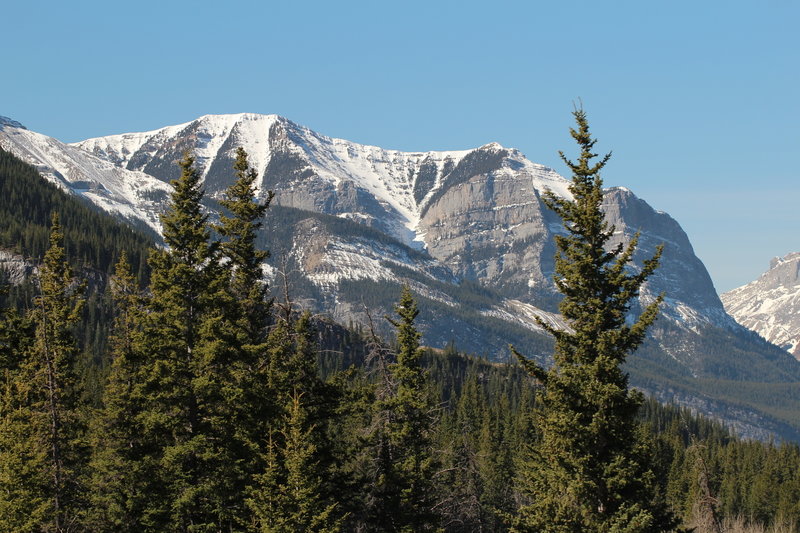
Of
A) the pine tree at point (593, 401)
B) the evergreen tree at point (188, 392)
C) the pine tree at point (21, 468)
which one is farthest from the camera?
the pine tree at point (21, 468)

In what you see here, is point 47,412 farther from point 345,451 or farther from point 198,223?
point 345,451

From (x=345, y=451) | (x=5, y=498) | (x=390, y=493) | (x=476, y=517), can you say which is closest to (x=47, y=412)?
(x=5, y=498)

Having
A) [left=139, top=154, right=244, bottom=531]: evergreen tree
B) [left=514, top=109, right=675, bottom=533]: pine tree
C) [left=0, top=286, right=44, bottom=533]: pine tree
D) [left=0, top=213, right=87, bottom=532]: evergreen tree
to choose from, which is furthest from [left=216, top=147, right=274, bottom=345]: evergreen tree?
[left=514, top=109, right=675, bottom=533]: pine tree

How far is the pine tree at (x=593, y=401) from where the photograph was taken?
29969 mm

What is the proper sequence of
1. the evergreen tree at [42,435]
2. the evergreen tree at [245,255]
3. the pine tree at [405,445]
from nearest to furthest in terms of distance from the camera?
the evergreen tree at [42,435]
the evergreen tree at [245,255]
the pine tree at [405,445]

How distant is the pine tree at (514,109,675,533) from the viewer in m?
30.0

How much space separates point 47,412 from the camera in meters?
39.7

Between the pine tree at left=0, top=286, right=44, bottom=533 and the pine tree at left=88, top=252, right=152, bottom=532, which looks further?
the pine tree at left=0, top=286, right=44, bottom=533

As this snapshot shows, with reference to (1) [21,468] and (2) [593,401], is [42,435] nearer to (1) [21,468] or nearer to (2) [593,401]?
(1) [21,468]

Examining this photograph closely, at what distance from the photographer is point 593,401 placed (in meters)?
30.1

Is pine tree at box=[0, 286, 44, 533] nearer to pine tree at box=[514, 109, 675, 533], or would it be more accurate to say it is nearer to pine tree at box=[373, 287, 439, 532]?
pine tree at box=[373, 287, 439, 532]

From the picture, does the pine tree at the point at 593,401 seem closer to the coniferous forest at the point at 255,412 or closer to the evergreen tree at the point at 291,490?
the coniferous forest at the point at 255,412

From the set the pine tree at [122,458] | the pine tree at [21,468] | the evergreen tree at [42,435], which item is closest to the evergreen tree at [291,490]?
the pine tree at [122,458]

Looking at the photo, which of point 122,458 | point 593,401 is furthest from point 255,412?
point 593,401
